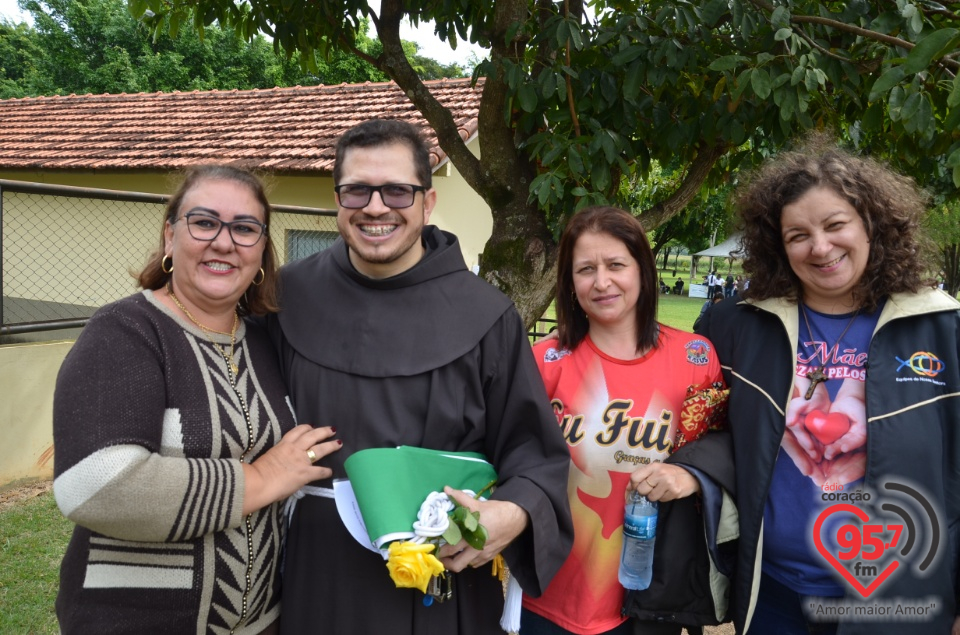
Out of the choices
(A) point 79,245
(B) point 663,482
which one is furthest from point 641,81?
(A) point 79,245

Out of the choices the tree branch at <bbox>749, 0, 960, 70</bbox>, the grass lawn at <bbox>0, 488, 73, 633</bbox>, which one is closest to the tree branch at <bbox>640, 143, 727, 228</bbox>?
the tree branch at <bbox>749, 0, 960, 70</bbox>

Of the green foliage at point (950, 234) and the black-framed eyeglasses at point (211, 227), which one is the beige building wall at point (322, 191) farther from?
the black-framed eyeglasses at point (211, 227)

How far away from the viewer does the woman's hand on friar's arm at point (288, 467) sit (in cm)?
185

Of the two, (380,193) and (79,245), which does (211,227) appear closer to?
(380,193)

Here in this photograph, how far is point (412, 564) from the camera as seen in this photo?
5.67 feet

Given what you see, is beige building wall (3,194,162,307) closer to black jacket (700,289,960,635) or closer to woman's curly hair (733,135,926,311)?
woman's curly hair (733,135,926,311)

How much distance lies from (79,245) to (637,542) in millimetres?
7660

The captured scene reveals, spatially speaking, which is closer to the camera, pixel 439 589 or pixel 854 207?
pixel 439 589

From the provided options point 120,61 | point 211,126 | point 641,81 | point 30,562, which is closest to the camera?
point 641,81

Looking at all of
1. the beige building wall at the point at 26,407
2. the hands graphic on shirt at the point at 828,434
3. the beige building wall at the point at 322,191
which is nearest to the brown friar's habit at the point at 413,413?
the hands graphic on shirt at the point at 828,434

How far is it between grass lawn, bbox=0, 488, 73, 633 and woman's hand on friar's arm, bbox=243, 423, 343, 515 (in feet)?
8.54

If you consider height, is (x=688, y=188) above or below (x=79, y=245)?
above

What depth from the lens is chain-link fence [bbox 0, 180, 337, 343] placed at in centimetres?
757

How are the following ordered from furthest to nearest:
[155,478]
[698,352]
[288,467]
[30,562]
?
[30,562]
[698,352]
[288,467]
[155,478]
